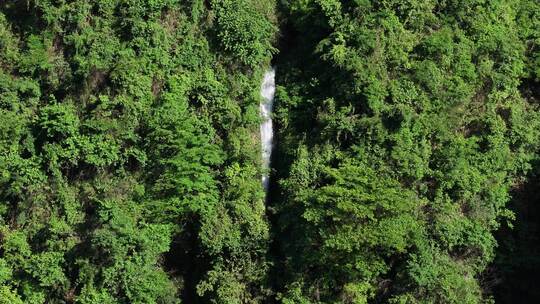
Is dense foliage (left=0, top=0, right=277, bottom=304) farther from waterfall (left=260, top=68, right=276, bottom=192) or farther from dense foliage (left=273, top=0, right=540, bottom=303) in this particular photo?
dense foliage (left=273, top=0, right=540, bottom=303)

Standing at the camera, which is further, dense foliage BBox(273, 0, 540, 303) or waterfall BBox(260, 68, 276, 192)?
waterfall BBox(260, 68, 276, 192)

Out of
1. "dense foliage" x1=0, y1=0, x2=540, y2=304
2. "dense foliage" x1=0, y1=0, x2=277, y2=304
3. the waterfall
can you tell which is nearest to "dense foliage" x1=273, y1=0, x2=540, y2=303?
"dense foliage" x1=0, y1=0, x2=540, y2=304

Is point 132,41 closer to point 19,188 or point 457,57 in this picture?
point 19,188

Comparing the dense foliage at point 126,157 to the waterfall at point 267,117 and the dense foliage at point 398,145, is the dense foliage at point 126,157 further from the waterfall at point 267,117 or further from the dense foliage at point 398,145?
the dense foliage at point 398,145

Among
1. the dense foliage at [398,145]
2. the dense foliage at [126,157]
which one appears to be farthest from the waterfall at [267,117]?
the dense foliage at [126,157]

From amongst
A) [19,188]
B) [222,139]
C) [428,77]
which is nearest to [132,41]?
[222,139]

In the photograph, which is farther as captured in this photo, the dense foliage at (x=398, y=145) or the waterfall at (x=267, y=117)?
the waterfall at (x=267, y=117)
